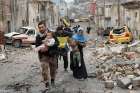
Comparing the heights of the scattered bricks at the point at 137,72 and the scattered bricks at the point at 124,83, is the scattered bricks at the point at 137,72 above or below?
below

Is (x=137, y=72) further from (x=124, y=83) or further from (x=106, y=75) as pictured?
(x=124, y=83)

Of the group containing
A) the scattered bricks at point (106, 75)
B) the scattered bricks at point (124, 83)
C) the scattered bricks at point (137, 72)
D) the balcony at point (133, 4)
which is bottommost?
the scattered bricks at point (106, 75)

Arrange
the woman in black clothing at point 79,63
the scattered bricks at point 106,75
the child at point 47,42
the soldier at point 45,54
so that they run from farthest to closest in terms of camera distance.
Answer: the woman in black clothing at point 79,63, the scattered bricks at point 106,75, the soldier at point 45,54, the child at point 47,42

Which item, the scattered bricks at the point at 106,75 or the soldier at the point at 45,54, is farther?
the scattered bricks at the point at 106,75

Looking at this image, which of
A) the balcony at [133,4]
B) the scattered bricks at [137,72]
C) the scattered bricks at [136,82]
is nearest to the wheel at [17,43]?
the balcony at [133,4]

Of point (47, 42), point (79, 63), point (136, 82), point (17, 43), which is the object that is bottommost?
point (17, 43)

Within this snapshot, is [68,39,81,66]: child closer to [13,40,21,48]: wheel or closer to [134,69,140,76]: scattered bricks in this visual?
[134,69,140,76]: scattered bricks

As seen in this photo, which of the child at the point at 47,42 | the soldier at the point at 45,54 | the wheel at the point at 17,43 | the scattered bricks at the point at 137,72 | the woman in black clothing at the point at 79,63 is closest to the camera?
the child at the point at 47,42

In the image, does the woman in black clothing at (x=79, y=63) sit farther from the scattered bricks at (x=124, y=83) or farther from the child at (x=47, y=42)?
the child at (x=47, y=42)

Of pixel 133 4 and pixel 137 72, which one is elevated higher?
pixel 133 4

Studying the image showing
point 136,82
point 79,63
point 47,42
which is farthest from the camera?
point 79,63

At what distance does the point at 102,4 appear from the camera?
293 feet

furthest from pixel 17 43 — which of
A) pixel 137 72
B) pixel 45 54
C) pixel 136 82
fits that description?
pixel 136 82

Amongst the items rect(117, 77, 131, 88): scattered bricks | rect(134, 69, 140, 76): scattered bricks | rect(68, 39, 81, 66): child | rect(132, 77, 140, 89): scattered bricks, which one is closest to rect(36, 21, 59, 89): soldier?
rect(117, 77, 131, 88): scattered bricks
